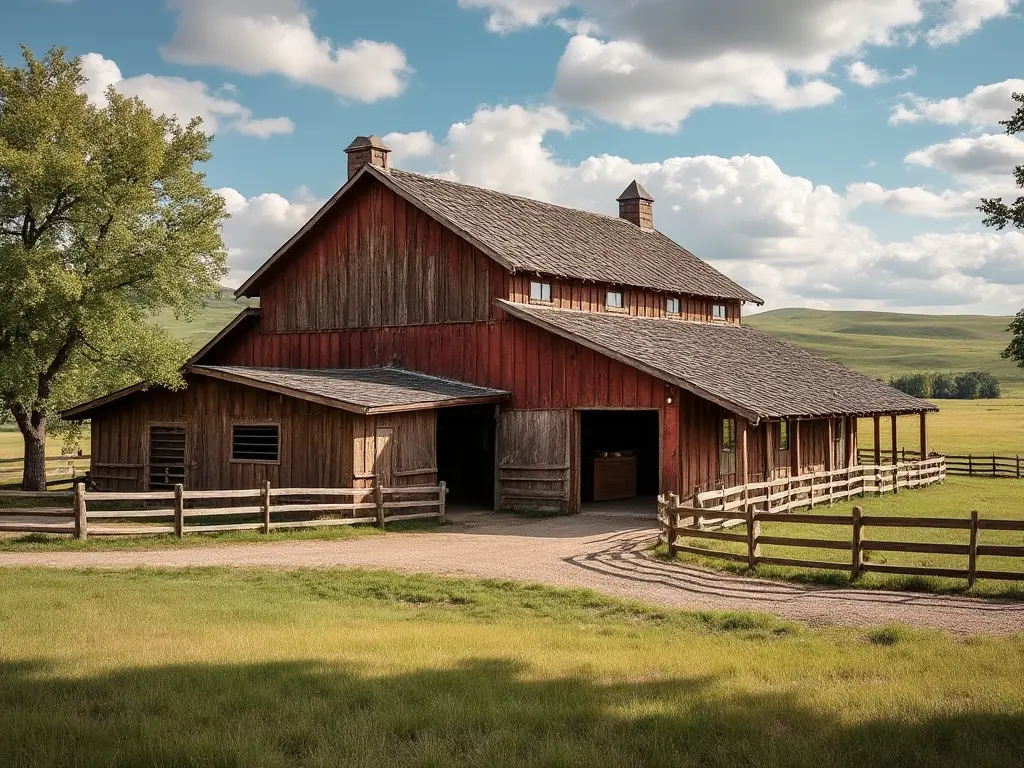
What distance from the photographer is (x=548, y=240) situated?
32.9 meters

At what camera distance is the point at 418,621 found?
1337 cm

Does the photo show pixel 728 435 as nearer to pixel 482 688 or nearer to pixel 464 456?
pixel 464 456

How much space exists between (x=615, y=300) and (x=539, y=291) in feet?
13.3

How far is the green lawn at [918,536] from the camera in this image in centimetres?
1568

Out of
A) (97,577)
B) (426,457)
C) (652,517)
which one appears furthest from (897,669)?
(426,457)

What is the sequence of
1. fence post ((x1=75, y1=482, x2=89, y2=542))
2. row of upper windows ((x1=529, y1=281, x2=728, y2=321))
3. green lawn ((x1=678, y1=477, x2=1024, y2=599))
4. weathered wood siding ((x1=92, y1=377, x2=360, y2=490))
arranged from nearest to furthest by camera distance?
green lawn ((x1=678, y1=477, x2=1024, y2=599))
fence post ((x1=75, y1=482, x2=89, y2=542))
weathered wood siding ((x1=92, y1=377, x2=360, y2=490))
row of upper windows ((x1=529, y1=281, x2=728, y2=321))

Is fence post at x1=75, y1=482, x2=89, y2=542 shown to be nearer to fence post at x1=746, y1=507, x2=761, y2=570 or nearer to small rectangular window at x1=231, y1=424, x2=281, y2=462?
small rectangular window at x1=231, y1=424, x2=281, y2=462

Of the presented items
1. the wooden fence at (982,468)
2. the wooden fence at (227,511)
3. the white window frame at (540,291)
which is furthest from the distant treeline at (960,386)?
the wooden fence at (227,511)

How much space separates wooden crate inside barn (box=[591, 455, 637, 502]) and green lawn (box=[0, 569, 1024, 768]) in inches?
601

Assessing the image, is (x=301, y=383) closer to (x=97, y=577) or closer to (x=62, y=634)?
(x=97, y=577)

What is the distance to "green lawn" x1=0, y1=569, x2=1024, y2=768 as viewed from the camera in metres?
7.66

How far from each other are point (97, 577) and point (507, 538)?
8.85m

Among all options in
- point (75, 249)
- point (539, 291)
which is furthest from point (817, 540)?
point (75, 249)

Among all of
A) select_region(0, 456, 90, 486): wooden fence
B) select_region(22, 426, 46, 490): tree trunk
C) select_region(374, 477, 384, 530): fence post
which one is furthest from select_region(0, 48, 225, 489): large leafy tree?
select_region(0, 456, 90, 486): wooden fence
